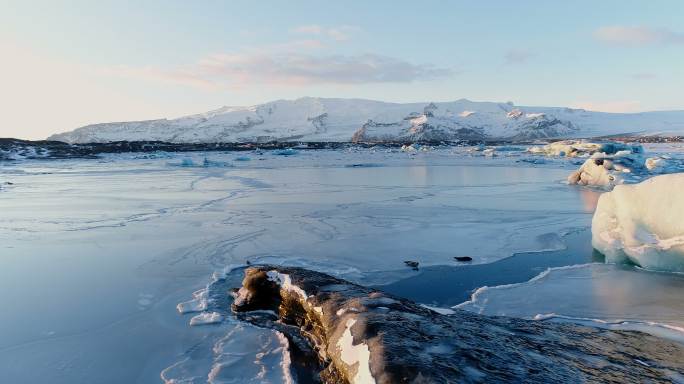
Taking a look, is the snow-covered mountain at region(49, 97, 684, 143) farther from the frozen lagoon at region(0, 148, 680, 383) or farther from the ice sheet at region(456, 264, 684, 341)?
the ice sheet at region(456, 264, 684, 341)

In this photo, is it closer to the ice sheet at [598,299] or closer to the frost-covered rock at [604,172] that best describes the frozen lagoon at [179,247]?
the ice sheet at [598,299]

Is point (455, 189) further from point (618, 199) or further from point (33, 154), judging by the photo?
point (33, 154)

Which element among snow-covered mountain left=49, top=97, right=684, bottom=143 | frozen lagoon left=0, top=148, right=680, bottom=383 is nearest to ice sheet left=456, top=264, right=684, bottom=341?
frozen lagoon left=0, top=148, right=680, bottom=383

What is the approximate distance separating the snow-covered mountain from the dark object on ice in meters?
103

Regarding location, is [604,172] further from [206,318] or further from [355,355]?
[355,355]

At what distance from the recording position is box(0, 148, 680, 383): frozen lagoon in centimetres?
338

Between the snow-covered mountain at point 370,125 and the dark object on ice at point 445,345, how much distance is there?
10322cm

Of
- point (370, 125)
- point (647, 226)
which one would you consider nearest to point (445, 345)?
point (647, 226)

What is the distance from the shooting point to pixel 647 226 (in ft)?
18.2

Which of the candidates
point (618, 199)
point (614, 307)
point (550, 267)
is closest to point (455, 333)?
point (614, 307)

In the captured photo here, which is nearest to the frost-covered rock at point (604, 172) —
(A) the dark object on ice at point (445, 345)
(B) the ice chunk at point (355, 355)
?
(A) the dark object on ice at point (445, 345)

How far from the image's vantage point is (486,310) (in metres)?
4.09

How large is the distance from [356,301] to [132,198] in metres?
10.3

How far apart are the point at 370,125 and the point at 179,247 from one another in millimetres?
108158
